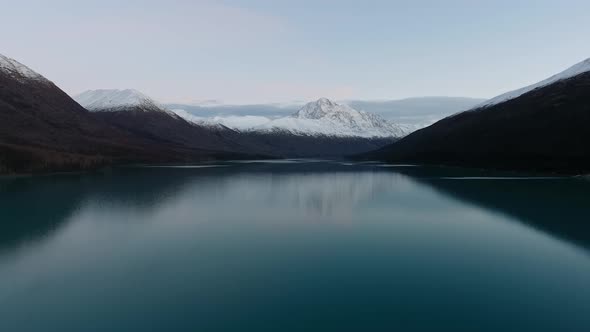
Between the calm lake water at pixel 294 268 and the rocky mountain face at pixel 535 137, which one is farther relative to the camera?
the rocky mountain face at pixel 535 137

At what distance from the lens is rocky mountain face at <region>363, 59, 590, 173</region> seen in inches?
4783

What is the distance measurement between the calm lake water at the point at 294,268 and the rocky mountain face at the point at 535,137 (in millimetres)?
84086

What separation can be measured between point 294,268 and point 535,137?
14838cm

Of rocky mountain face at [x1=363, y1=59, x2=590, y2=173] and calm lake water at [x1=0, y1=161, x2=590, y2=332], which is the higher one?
rocky mountain face at [x1=363, y1=59, x2=590, y2=173]

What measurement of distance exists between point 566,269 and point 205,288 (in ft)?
72.9

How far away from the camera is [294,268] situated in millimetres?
25453

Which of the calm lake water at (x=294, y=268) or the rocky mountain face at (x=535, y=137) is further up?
the rocky mountain face at (x=535, y=137)

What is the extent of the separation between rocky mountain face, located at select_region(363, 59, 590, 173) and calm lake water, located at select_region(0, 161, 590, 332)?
84.1 meters

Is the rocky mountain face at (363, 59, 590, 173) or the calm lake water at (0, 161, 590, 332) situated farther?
the rocky mountain face at (363, 59, 590, 173)

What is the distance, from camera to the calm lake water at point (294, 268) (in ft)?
58.3

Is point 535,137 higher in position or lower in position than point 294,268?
higher

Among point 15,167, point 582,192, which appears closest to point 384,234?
point 582,192

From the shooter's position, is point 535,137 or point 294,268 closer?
point 294,268

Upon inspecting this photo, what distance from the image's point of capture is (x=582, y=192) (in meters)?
68.2
